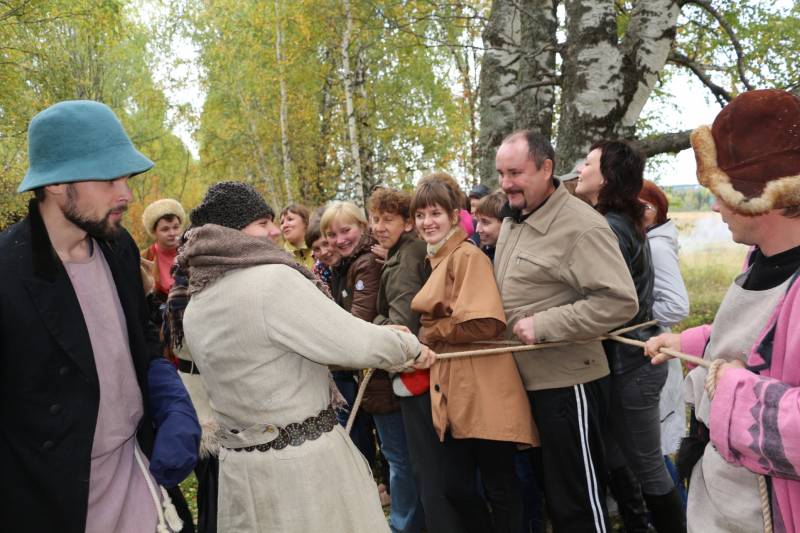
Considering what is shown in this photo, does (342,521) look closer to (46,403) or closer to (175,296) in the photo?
(46,403)

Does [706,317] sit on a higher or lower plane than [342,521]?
lower

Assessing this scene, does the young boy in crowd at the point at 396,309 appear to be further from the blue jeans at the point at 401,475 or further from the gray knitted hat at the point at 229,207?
the gray knitted hat at the point at 229,207

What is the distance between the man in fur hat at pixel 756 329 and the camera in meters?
1.50

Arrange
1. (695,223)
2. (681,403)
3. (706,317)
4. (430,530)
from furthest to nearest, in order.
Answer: (695,223)
(706,317)
(681,403)
(430,530)

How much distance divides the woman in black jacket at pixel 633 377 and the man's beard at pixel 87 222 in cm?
247

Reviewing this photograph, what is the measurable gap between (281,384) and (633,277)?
2086mm

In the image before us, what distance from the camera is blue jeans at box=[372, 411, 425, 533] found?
13.2 ft

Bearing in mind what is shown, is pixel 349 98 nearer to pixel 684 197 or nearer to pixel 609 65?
pixel 609 65

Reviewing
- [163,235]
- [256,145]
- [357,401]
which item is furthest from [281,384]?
[256,145]

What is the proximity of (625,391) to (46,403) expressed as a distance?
108 inches

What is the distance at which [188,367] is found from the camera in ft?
13.0

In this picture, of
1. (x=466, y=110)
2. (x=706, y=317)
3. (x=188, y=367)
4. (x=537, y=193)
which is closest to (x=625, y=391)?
(x=537, y=193)

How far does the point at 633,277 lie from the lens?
11.2 ft

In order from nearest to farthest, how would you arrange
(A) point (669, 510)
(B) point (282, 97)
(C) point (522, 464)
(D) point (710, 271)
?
(A) point (669, 510), (C) point (522, 464), (D) point (710, 271), (B) point (282, 97)
